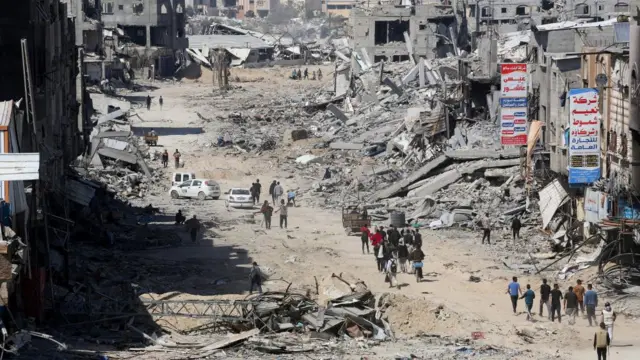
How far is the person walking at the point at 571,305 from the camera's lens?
103ft

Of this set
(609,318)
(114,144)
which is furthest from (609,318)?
(114,144)

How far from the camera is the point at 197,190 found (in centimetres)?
5534

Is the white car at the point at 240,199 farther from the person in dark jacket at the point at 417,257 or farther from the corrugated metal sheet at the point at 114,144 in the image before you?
the person in dark jacket at the point at 417,257

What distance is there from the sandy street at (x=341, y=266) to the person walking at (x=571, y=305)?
0.21m

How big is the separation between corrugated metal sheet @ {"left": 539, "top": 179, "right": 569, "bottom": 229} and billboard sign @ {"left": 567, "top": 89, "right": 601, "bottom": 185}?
4.12 m

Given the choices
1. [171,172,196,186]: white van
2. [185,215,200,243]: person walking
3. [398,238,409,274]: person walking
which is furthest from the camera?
[171,172,196,186]: white van

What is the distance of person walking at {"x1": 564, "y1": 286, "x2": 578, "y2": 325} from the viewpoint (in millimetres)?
31312

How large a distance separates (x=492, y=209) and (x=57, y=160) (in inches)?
563

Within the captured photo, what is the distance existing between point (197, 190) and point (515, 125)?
14619mm

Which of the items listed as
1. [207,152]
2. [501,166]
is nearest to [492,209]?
[501,166]

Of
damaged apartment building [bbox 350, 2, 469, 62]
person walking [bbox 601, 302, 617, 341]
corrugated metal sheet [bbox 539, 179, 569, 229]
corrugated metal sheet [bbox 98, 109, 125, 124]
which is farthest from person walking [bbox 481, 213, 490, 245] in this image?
damaged apartment building [bbox 350, 2, 469, 62]

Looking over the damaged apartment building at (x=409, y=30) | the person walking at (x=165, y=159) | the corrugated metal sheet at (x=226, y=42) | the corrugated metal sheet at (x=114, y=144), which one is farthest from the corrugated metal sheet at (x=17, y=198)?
the corrugated metal sheet at (x=226, y=42)

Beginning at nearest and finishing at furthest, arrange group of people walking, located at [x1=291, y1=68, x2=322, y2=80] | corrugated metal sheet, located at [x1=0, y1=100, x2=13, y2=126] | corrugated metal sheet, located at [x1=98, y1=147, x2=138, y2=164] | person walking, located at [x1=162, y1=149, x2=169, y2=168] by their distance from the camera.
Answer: corrugated metal sheet, located at [x1=0, y1=100, x2=13, y2=126] < corrugated metal sheet, located at [x1=98, y1=147, x2=138, y2=164] < person walking, located at [x1=162, y1=149, x2=169, y2=168] < group of people walking, located at [x1=291, y1=68, x2=322, y2=80]

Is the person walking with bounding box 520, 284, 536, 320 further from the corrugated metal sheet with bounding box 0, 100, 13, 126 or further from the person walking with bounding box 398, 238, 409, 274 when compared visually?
the corrugated metal sheet with bounding box 0, 100, 13, 126
